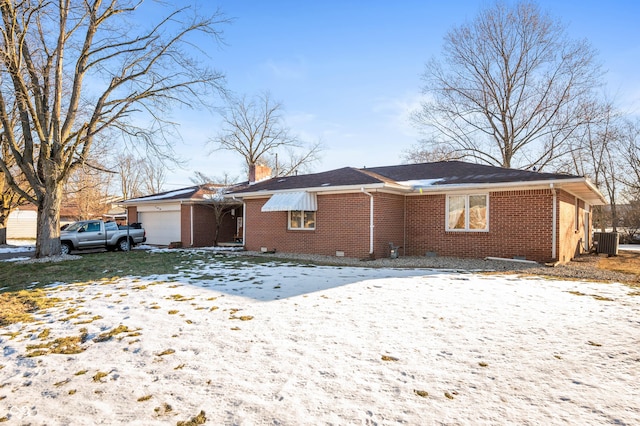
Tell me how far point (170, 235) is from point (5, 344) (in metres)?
17.7

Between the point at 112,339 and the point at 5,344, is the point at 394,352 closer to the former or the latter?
the point at 112,339

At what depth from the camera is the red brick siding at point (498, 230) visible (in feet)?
39.3

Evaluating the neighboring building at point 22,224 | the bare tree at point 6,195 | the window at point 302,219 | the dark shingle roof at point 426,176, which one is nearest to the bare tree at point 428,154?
the dark shingle roof at point 426,176

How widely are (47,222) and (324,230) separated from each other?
998cm

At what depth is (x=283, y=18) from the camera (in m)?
12.2

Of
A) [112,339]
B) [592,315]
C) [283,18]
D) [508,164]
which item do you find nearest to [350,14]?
[283,18]

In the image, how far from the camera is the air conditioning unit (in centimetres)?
1670

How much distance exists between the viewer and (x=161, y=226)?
22219 millimetres

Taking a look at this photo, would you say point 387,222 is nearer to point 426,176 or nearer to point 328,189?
point 328,189

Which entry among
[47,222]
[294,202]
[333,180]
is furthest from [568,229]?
[47,222]

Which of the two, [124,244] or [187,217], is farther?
[187,217]

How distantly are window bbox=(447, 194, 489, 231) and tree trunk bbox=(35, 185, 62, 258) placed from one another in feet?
46.1

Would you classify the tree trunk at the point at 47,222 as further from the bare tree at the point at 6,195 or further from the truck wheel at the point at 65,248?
the bare tree at the point at 6,195

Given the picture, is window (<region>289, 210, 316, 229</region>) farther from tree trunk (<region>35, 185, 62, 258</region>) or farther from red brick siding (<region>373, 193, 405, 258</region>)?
tree trunk (<region>35, 185, 62, 258</region>)
